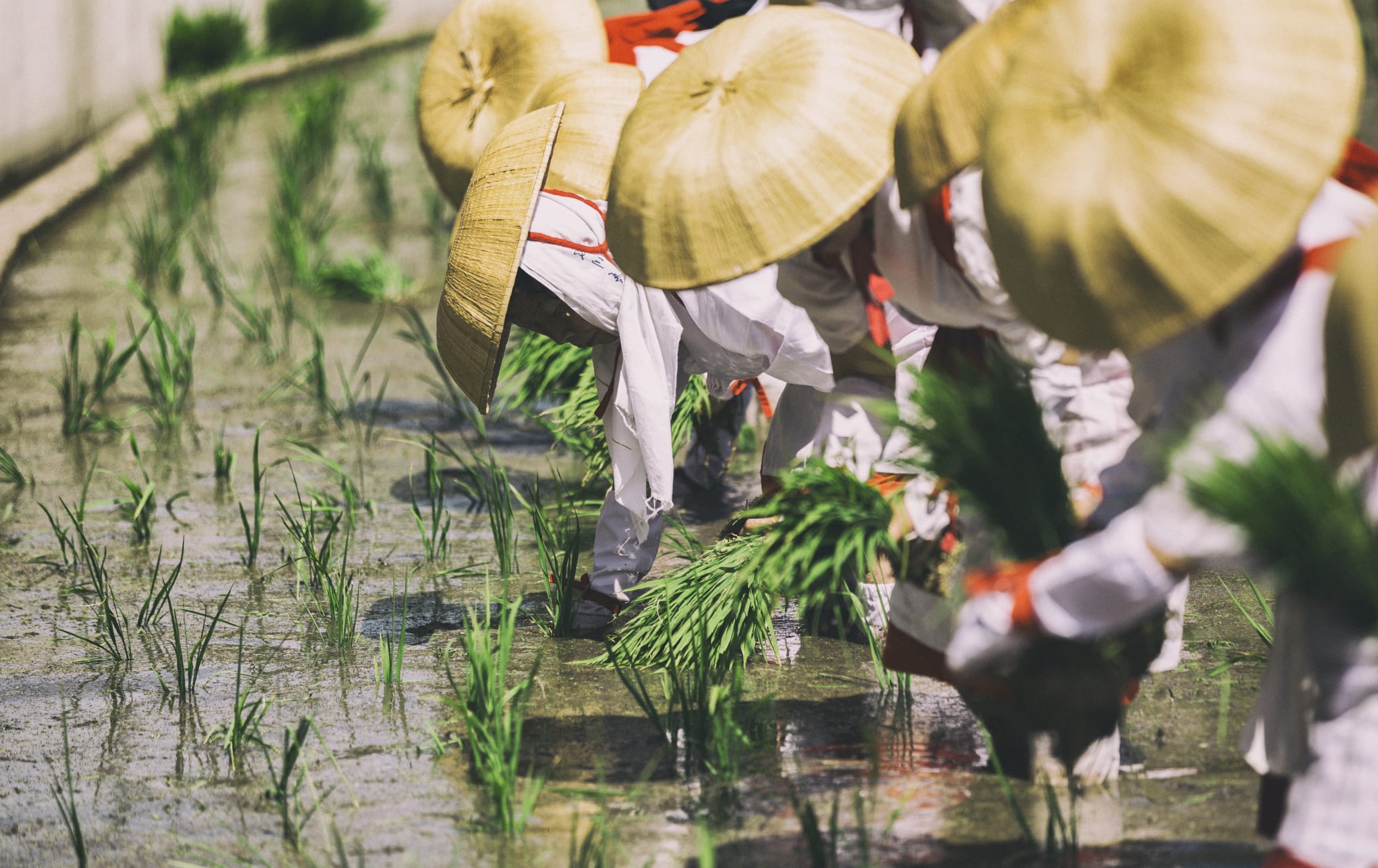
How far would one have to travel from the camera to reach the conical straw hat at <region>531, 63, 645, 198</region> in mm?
3461

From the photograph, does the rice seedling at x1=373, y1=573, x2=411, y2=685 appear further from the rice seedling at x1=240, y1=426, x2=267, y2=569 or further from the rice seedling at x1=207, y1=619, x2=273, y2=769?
the rice seedling at x1=240, y1=426, x2=267, y2=569

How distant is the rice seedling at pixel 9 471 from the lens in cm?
437

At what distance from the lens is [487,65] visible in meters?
4.17

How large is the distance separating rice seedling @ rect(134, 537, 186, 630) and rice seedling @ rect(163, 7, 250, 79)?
25.5ft

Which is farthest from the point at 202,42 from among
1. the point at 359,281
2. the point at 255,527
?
the point at 255,527

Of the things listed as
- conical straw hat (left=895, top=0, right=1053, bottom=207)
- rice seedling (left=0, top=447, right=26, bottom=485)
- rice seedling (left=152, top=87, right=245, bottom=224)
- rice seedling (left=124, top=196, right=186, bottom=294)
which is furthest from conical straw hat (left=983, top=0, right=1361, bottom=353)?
rice seedling (left=152, top=87, right=245, bottom=224)

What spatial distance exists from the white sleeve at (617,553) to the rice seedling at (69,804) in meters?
1.09

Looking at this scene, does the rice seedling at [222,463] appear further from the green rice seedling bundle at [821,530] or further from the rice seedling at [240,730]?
the green rice seedling bundle at [821,530]

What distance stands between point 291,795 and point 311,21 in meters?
11.2

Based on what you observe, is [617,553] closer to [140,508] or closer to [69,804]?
[69,804]

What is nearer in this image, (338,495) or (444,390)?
(338,495)

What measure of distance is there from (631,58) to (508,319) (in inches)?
46.6

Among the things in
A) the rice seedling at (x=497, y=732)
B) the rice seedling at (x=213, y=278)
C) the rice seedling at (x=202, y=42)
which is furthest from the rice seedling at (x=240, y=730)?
the rice seedling at (x=202, y=42)

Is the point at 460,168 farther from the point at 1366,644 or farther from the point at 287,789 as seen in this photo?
the point at 1366,644
